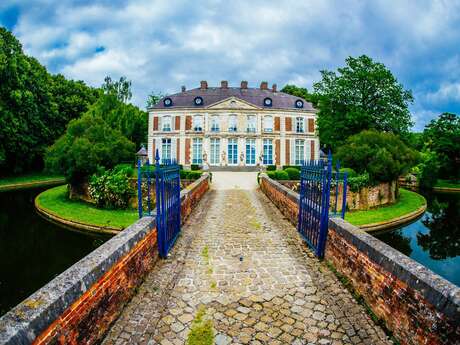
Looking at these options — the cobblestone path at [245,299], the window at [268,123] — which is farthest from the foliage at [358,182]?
the window at [268,123]

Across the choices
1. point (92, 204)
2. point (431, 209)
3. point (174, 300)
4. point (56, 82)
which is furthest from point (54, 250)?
point (56, 82)

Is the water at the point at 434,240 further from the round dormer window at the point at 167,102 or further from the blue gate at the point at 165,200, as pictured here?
the round dormer window at the point at 167,102

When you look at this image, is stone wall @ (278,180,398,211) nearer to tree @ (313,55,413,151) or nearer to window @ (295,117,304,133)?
tree @ (313,55,413,151)

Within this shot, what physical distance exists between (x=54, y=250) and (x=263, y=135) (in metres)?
23.8

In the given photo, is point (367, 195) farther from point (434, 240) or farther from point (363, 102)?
point (363, 102)

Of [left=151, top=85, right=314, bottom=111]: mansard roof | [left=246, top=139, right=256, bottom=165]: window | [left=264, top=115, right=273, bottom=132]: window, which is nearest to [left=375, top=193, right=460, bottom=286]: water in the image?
[left=246, top=139, right=256, bottom=165]: window

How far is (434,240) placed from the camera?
1234cm

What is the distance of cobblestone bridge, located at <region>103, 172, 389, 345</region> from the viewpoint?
9.93 feet

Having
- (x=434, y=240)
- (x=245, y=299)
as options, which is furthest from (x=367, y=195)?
(x=245, y=299)

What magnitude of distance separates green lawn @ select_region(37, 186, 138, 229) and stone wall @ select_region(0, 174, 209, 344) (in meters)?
8.47

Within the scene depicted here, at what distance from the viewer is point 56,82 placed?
33562 millimetres

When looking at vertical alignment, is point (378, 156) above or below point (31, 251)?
above

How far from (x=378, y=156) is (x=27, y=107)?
29608mm

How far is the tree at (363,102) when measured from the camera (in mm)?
23203
